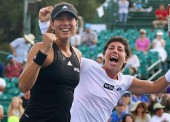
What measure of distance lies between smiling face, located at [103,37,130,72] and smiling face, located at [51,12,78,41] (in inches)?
34.3

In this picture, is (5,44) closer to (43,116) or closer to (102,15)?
(102,15)

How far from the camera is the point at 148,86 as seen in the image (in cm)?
675

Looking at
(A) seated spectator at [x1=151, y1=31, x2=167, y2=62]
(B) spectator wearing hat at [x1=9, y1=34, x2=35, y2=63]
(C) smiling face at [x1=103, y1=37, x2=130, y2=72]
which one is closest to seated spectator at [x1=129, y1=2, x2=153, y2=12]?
(A) seated spectator at [x1=151, y1=31, x2=167, y2=62]

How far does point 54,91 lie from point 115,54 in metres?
1.06

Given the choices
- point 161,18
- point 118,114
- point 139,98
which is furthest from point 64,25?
point 161,18

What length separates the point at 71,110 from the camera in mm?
6297

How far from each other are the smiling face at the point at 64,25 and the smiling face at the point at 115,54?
870 millimetres

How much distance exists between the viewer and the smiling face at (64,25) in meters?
5.55

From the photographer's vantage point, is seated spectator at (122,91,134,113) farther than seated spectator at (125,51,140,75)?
No

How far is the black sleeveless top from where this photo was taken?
5.46 metres

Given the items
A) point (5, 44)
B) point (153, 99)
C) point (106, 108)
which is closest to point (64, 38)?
point (106, 108)

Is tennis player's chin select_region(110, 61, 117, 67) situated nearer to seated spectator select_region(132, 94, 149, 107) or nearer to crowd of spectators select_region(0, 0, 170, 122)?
crowd of spectators select_region(0, 0, 170, 122)

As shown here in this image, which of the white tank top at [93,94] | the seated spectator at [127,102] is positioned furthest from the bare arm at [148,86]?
the seated spectator at [127,102]

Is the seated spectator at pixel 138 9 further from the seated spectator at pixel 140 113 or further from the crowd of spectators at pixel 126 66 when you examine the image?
the seated spectator at pixel 140 113
